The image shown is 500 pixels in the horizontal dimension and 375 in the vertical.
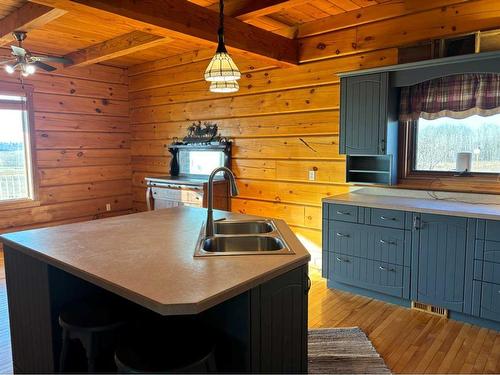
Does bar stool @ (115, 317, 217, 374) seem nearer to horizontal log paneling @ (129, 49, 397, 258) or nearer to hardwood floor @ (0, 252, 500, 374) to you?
hardwood floor @ (0, 252, 500, 374)

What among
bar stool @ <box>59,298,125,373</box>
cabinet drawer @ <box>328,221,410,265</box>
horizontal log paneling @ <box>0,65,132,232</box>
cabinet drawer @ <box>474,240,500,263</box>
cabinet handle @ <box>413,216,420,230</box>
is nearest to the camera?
bar stool @ <box>59,298,125,373</box>

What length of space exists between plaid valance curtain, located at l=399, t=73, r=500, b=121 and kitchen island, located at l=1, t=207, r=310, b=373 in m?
1.92

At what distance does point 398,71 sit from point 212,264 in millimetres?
2526

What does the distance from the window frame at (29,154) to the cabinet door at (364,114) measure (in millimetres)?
4082

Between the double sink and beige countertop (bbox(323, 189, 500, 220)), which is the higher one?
beige countertop (bbox(323, 189, 500, 220))

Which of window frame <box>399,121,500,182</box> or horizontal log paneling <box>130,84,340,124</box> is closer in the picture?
window frame <box>399,121,500,182</box>

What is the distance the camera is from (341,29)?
372 centimetres

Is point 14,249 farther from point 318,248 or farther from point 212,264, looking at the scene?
point 318,248

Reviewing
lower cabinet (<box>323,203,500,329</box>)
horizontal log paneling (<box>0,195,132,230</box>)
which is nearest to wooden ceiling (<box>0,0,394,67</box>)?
lower cabinet (<box>323,203,500,329</box>)

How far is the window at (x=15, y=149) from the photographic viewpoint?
4930mm

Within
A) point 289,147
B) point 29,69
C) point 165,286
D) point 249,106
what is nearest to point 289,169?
point 289,147

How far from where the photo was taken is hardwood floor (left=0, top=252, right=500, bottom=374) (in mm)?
2354

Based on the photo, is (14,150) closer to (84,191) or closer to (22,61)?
(84,191)

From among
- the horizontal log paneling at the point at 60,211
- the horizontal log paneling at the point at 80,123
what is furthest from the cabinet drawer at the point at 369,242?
the horizontal log paneling at the point at 80,123
